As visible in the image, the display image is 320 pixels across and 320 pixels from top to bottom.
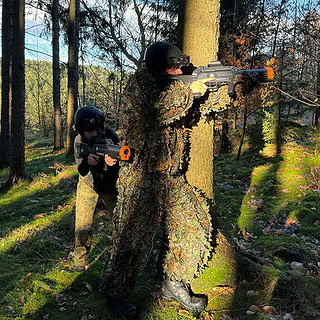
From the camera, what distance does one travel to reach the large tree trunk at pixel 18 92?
8.70 meters

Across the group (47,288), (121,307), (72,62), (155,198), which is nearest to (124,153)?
(155,198)

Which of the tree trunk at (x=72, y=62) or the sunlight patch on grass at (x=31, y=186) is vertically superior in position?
the tree trunk at (x=72, y=62)

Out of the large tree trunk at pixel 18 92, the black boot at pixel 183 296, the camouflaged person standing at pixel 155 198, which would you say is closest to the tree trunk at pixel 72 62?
the large tree trunk at pixel 18 92

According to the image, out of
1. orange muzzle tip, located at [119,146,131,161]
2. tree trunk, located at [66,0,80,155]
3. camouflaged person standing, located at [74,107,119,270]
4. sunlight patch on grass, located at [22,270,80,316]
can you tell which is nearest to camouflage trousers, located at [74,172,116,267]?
camouflaged person standing, located at [74,107,119,270]

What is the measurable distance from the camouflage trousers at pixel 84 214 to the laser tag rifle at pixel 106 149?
583 mm

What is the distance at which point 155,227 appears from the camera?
116 inches

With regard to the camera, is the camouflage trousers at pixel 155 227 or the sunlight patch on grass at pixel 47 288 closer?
the camouflage trousers at pixel 155 227

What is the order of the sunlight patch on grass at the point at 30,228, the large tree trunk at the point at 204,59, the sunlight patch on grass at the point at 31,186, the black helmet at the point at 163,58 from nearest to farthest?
the black helmet at the point at 163,58, the large tree trunk at the point at 204,59, the sunlight patch on grass at the point at 30,228, the sunlight patch on grass at the point at 31,186

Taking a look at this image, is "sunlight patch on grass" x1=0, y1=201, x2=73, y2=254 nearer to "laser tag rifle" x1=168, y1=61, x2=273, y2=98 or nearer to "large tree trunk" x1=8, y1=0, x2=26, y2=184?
"large tree trunk" x1=8, y1=0, x2=26, y2=184

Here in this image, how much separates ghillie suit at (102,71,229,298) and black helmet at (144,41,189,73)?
109 millimetres

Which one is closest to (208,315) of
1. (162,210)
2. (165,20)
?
(162,210)

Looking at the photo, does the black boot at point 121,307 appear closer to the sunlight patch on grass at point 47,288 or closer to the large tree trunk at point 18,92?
the sunlight patch on grass at point 47,288

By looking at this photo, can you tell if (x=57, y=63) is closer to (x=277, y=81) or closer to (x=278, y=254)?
(x=277, y=81)

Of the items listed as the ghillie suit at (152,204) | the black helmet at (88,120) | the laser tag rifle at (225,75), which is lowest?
the ghillie suit at (152,204)
